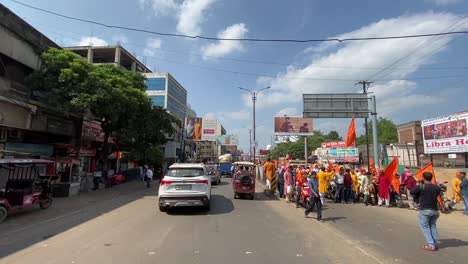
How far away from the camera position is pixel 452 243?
7.74 m

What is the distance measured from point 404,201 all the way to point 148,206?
459 inches

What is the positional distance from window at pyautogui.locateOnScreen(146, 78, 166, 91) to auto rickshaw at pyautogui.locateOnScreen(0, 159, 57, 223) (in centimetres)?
5301

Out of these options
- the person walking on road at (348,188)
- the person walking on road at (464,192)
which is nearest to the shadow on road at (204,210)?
the person walking on road at (348,188)

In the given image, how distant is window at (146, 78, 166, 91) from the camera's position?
213 ft

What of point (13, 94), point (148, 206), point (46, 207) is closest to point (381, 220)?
point (148, 206)

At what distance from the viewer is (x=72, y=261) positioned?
19.9 ft

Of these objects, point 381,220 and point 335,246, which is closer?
point 335,246

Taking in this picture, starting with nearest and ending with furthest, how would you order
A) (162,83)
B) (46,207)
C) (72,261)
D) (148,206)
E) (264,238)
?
(72,261) < (264,238) < (46,207) < (148,206) < (162,83)

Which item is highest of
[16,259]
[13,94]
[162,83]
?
[162,83]

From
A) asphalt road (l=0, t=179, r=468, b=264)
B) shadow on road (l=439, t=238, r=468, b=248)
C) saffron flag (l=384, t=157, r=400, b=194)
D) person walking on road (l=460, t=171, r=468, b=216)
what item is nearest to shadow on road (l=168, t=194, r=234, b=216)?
asphalt road (l=0, t=179, r=468, b=264)

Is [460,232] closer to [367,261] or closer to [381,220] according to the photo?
[381,220]

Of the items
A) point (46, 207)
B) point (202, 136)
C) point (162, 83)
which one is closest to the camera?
point (46, 207)

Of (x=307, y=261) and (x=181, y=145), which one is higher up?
(x=181, y=145)

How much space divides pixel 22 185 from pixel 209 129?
41084 millimetres
